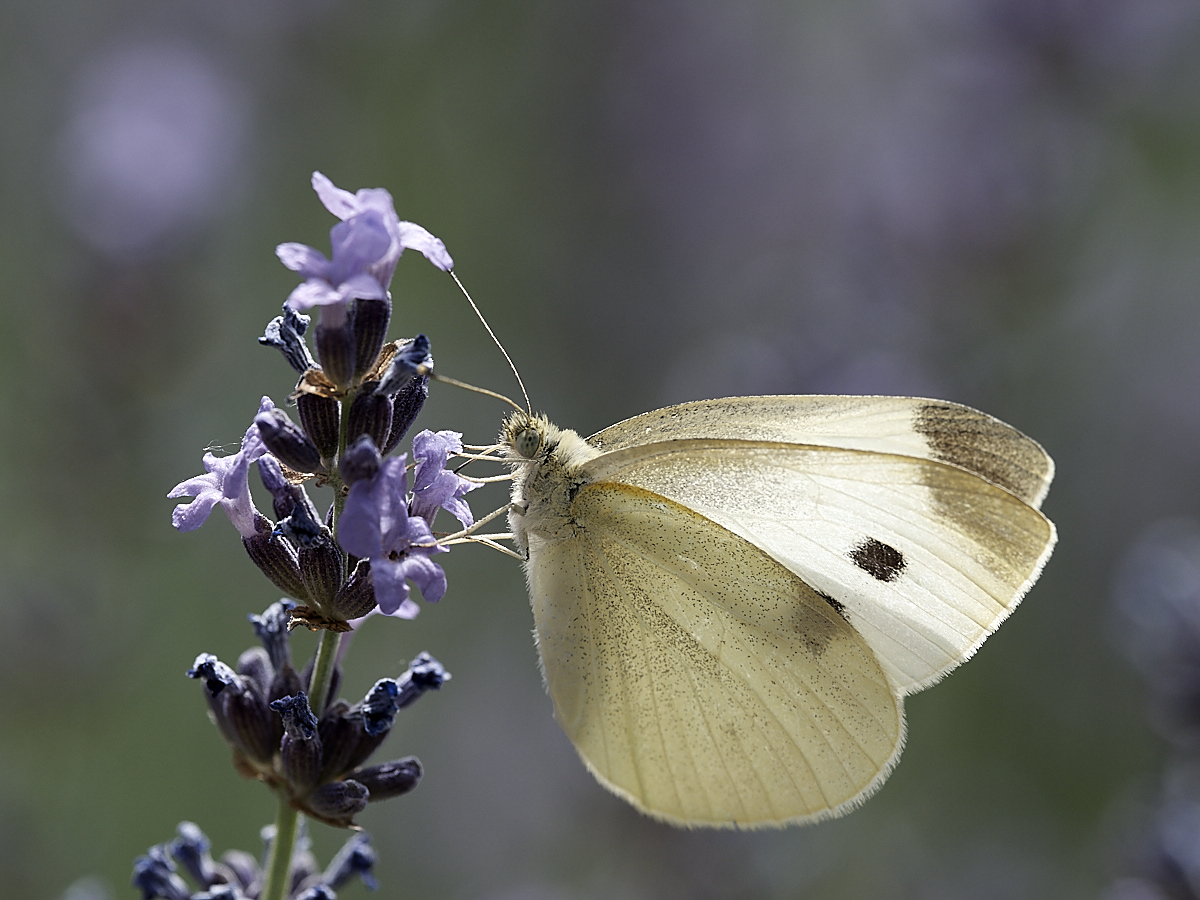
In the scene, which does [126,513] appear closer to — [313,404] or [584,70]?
[313,404]

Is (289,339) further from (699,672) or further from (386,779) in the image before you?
(699,672)

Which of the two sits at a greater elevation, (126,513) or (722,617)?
(722,617)

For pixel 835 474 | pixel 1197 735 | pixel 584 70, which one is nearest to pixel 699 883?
pixel 1197 735

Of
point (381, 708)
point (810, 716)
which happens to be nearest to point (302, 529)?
point (381, 708)

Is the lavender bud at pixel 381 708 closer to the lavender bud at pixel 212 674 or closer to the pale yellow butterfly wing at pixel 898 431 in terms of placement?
the lavender bud at pixel 212 674

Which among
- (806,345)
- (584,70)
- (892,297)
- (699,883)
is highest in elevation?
(584,70)
